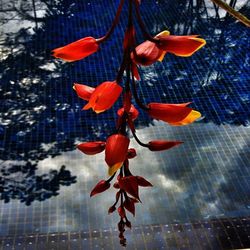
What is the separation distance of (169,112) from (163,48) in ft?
0.65

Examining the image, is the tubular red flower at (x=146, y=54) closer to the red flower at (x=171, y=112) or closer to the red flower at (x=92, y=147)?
the red flower at (x=171, y=112)

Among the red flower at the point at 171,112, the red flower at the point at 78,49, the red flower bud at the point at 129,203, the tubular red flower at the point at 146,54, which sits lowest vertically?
the red flower bud at the point at 129,203

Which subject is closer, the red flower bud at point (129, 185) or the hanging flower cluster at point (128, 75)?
the hanging flower cluster at point (128, 75)

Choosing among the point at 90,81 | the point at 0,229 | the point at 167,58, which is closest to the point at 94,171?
the point at 0,229

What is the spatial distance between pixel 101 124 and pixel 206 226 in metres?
3.56

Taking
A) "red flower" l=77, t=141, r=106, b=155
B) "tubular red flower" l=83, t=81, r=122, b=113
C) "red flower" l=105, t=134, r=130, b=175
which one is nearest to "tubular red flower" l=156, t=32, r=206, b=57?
"tubular red flower" l=83, t=81, r=122, b=113

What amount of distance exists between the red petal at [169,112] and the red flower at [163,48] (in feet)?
0.53

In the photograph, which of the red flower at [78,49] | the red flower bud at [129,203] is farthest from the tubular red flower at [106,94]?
the red flower bud at [129,203]

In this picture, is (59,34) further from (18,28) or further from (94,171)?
(94,171)

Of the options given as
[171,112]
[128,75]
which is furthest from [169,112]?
[128,75]

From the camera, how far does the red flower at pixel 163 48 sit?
110 centimetres

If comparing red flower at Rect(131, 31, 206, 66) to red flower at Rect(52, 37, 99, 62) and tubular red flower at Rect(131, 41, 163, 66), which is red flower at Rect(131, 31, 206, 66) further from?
red flower at Rect(52, 37, 99, 62)

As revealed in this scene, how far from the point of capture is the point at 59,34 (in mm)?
13102

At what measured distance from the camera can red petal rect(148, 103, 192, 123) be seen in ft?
3.94
